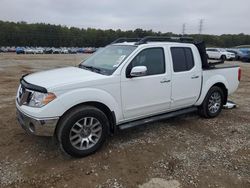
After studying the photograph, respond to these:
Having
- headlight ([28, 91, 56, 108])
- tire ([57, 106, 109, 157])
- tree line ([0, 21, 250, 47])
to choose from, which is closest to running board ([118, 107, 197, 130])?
tire ([57, 106, 109, 157])

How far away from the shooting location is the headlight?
3.46 metres

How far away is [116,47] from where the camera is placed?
4.92 meters

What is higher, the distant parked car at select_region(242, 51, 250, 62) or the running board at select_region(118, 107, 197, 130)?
the running board at select_region(118, 107, 197, 130)

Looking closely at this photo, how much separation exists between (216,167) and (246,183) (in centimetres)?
46

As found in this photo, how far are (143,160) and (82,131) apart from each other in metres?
1.05

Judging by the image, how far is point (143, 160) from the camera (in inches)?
150

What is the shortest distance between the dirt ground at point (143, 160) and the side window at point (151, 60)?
1.27 m

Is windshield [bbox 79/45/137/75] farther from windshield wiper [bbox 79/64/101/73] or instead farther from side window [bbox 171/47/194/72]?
side window [bbox 171/47/194/72]

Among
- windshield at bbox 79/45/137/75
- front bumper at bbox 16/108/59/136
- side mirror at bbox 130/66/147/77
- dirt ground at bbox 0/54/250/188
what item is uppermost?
windshield at bbox 79/45/137/75

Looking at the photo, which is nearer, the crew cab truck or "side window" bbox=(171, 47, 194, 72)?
the crew cab truck

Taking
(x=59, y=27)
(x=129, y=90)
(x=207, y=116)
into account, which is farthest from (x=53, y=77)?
(x=59, y=27)

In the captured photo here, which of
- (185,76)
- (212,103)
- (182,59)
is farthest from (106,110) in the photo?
(212,103)

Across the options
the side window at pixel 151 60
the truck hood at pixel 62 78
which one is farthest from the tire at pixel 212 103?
the truck hood at pixel 62 78

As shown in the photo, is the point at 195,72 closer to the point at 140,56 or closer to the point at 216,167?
the point at 140,56
